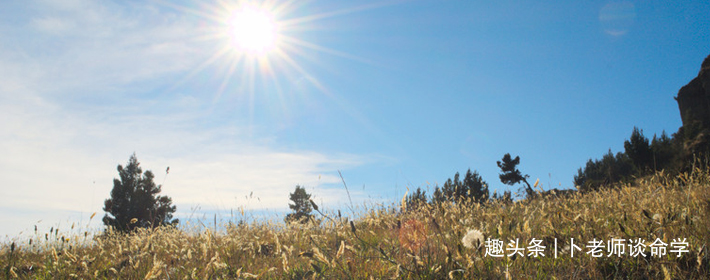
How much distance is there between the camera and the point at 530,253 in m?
2.89

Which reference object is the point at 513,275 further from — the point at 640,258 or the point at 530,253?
the point at 640,258

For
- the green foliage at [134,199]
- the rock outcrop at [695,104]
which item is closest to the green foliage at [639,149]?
the rock outcrop at [695,104]

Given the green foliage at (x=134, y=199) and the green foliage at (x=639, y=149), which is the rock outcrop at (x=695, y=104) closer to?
the green foliage at (x=639, y=149)

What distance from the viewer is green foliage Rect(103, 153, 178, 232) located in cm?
2703

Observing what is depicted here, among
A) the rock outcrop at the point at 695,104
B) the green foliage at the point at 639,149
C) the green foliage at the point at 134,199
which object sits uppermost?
the rock outcrop at the point at 695,104

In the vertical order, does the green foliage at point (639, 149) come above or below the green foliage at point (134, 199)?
above

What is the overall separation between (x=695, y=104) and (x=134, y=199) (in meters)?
42.5

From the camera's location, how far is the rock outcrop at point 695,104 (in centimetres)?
2525

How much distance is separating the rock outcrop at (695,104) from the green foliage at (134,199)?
3577cm

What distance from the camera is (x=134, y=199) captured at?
27578mm

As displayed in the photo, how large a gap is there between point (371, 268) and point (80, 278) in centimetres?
266

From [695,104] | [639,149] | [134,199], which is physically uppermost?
[695,104]

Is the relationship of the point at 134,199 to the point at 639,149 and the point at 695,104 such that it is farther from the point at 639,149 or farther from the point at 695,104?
the point at 695,104

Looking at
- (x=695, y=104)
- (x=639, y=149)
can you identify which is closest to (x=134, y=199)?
(x=639, y=149)
